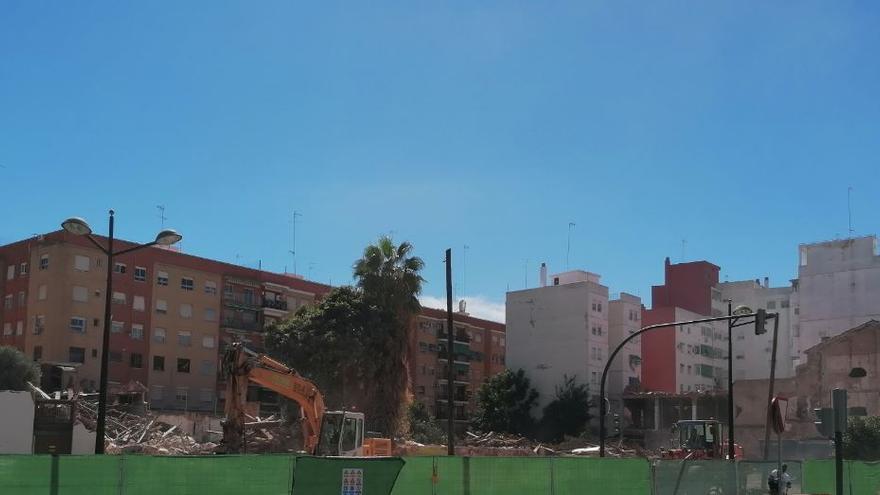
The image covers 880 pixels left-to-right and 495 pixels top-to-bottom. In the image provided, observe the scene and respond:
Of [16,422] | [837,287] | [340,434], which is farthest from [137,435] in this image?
[837,287]

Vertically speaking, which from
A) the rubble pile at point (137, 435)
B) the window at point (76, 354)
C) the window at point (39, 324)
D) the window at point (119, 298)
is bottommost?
the rubble pile at point (137, 435)

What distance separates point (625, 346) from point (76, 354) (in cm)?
5034

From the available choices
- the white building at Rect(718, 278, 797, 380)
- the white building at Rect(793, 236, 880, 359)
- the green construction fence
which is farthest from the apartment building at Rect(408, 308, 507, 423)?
the green construction fence

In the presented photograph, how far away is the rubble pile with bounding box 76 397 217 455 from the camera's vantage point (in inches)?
1686

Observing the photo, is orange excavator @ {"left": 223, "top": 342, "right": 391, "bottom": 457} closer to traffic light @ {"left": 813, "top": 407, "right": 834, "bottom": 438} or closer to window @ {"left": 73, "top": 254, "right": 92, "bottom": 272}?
traffic light @ {"left": 813, "top": 407, "right": 834, "bottom": 438}

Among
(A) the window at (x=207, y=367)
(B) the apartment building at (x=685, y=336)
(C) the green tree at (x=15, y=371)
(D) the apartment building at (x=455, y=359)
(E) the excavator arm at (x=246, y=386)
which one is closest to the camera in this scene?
(E) the excavator arm at (x=246, y=386)

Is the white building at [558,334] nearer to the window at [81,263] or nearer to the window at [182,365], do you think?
the window at [182,365]

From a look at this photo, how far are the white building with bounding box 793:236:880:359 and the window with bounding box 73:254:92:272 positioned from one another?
216 ft

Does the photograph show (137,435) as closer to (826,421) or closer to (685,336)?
(826,421)

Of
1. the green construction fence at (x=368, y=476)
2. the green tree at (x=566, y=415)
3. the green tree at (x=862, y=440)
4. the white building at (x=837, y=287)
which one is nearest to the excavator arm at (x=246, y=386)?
the green construction fence at (x=368, y=476)

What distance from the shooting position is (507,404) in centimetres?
8700

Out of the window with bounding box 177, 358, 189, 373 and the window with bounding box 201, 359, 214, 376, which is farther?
the window with bounding box 201, 359, 214, 376

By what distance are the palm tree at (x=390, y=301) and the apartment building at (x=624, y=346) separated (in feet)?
106

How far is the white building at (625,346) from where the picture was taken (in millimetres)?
90625
